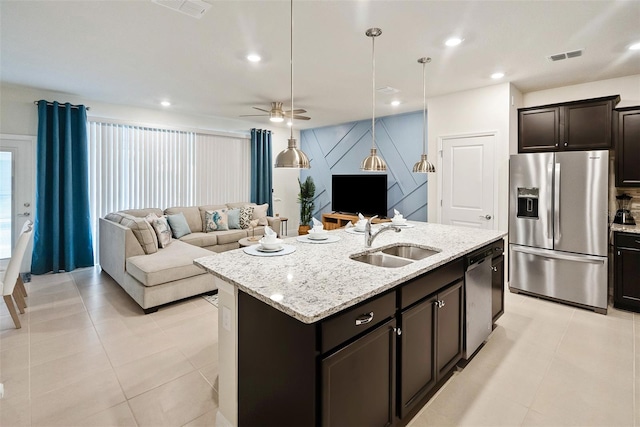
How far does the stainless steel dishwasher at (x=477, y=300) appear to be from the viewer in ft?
7.77

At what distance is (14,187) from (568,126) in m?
7.33

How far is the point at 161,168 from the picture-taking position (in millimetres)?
5914

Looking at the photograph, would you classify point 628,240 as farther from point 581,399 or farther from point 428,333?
point 428,333

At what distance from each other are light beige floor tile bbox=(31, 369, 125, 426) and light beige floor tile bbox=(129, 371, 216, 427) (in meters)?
0.18

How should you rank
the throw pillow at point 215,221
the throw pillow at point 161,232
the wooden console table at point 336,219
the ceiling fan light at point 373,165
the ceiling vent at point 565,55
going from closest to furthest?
the ceiling fan light at point 373,165, the ceiling vent at point 565,55, the throw pillow at point 161,232, the throw pillow at point 215,221, the wooden console table at point 336,219

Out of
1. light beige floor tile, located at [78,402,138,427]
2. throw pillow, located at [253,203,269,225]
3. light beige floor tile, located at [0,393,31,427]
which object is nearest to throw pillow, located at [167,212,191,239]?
throw pillow, located at [253,203,269,225]

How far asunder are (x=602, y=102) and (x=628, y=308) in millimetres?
2257

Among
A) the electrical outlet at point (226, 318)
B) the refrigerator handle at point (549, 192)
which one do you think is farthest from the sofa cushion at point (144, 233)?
the refrigerator handle at point (549, 192)

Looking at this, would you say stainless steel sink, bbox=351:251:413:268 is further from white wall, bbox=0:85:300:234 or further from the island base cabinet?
white wall, bbox=0:85:300:234

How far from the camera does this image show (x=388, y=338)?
5.32 feet

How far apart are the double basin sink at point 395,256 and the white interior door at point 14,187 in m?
5.14

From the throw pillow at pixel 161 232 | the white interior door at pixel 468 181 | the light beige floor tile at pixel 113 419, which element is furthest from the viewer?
the throw pillow at pixel 161 232

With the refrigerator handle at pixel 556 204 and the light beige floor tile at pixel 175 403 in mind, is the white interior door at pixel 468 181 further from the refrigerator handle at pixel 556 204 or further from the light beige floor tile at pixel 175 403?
the light beige floor tile at pixel 175 403

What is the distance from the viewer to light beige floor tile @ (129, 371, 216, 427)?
1.92 metres
